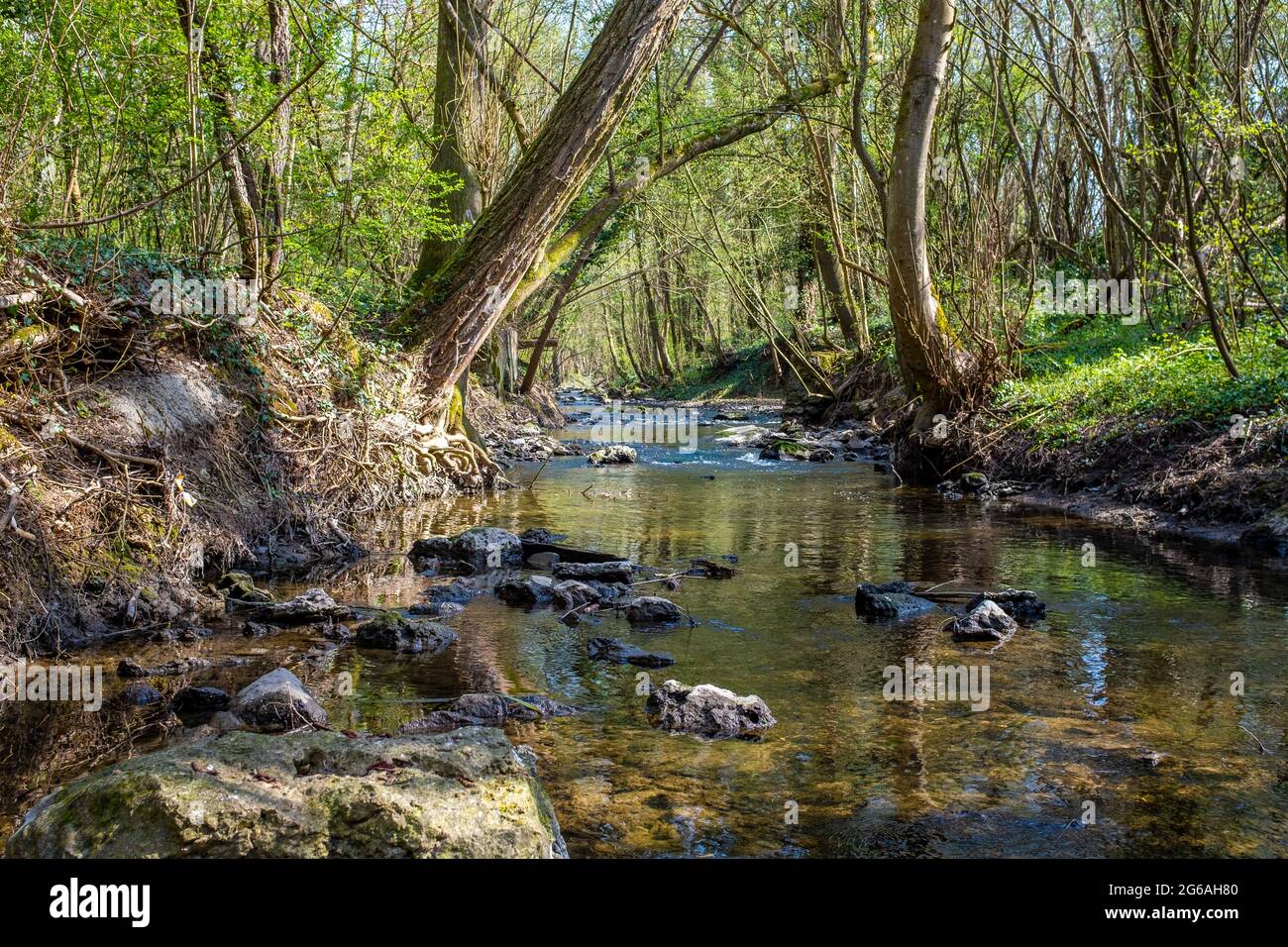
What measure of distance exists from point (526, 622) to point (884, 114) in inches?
533

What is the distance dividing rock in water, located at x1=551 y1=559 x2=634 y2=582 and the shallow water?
0.52 meters

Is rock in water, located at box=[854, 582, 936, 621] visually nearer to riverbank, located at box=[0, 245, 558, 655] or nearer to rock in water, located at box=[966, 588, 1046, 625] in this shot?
rock in water, located at box=[966, 588, 1046, 625]

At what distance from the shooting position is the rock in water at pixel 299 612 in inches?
230

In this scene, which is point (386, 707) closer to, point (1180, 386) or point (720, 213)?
point (1180, 386)

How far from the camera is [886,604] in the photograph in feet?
19.8

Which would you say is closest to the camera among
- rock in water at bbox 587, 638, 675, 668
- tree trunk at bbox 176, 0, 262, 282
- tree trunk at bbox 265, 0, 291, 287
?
rock in water at bbox 587, 638, 675, 668

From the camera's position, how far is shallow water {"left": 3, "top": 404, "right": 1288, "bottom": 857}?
10.6 feet

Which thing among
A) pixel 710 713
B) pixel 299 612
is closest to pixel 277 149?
pixel 299 612

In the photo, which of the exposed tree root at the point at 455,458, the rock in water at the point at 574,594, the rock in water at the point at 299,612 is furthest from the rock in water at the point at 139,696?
the exposed tree root at the point at 455,458

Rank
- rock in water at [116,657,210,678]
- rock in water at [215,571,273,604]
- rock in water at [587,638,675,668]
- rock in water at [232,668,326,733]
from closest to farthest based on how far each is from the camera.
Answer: rock in water at [232,668,326,733] < rock in water at [116,657,210,678] < rock in water at [587,638,675,668] < rock in water at [215,571,273,604]

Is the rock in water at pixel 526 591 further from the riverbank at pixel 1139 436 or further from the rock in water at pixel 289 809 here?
the riverbank at pixel 1139 436

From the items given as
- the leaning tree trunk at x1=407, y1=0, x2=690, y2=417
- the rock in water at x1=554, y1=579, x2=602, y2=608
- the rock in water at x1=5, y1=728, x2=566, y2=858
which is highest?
the leaning tree trunk at x1=407, y1=0, x2=690, y2=417

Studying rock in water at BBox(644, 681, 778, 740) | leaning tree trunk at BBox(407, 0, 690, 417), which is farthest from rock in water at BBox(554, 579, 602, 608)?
leaning tree trunk at BBox(407, 0, 690, 417)
